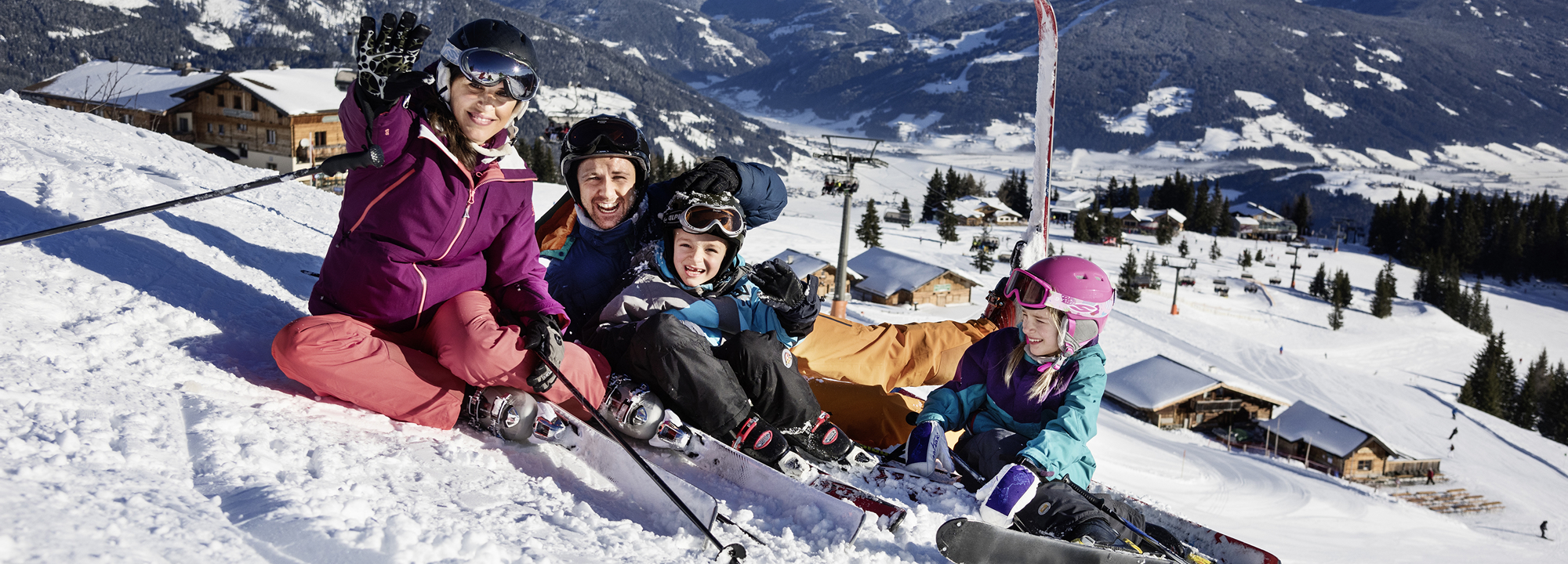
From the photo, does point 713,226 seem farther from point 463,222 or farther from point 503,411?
point 503,411

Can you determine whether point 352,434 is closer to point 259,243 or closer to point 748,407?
point 748,407

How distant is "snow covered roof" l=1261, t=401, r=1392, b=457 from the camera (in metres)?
22.9

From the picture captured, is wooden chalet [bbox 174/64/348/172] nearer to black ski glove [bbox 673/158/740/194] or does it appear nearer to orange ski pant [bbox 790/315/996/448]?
orange ski pant [bbox 790/315/996/448]

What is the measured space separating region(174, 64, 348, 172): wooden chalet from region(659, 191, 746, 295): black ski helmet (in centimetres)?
3063

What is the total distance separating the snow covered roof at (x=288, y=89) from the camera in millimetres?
30781

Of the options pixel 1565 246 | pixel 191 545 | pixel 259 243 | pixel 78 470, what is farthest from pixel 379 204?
pixel 1565 246

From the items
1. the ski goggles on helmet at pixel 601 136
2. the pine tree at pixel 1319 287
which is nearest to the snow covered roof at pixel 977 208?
the pine tree at pixel 1319 287

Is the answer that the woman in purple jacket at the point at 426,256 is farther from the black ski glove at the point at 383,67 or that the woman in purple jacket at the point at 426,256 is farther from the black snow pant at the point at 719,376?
the black snow pant at the point at 719,376

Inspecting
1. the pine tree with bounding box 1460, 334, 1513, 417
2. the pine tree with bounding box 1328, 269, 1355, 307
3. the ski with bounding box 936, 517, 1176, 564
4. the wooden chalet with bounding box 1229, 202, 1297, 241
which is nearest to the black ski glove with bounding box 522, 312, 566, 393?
the ski with bounding box 936, 517, 1176, 564

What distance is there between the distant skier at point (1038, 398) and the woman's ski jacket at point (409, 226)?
159cm

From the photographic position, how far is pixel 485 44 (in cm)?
303

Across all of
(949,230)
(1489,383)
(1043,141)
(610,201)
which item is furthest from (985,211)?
(610,201)

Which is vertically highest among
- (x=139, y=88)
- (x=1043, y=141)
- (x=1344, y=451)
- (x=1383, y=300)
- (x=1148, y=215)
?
(x=139, y=88)

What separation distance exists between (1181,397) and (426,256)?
2347 centimetres
